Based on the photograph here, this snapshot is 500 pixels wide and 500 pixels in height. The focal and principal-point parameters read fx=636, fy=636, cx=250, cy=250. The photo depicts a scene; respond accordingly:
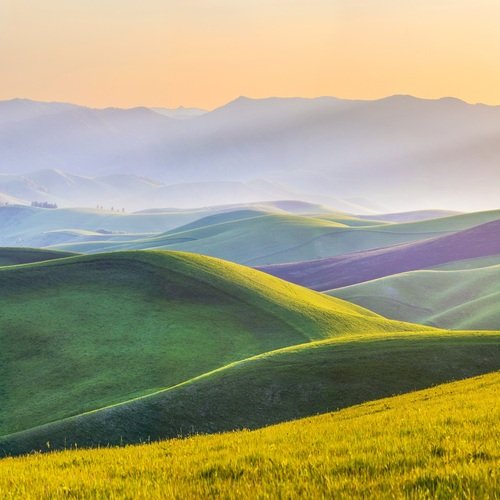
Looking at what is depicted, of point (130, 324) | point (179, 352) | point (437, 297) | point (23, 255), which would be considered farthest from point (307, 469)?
point (437, 297)

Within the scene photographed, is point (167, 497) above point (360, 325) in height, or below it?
above

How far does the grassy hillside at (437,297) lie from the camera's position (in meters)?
145

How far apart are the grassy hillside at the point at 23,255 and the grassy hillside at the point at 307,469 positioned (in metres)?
Result: 153

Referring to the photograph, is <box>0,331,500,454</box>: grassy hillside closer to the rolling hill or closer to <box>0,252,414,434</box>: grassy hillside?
the rolling hill

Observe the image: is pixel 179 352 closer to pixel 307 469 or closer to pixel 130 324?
pixel 130 324

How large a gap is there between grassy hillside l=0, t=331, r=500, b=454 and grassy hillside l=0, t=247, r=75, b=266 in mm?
112630

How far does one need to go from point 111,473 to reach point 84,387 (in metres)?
61.6

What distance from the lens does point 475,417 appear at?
17.5 m

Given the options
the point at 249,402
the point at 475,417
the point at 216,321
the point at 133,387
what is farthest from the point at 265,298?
the point at 475,417

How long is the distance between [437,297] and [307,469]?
A: 167 meters

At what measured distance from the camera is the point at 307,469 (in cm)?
1144

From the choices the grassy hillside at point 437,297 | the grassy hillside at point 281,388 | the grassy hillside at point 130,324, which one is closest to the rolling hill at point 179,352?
the grassy hillside at point 281,388

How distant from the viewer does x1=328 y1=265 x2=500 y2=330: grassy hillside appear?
14538 centimetres

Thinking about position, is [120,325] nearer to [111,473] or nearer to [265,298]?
[265,298]
